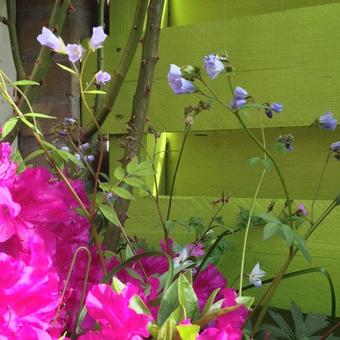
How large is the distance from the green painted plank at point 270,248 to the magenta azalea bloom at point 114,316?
480mm

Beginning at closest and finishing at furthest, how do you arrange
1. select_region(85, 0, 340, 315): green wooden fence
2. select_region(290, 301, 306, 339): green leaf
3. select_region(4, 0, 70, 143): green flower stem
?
select_region(290, 301, 306, 339): green leaf < select_region(4, 0, 70, 143): green flower stem < select_region(85, 0, 340, 315): green wooden fence

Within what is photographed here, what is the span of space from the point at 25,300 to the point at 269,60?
73cm

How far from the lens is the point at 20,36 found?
123 cm

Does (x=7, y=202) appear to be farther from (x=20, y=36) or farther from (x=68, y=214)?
(x=20, y=36)

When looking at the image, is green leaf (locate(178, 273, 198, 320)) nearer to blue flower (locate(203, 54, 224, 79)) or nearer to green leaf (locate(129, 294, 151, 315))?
green leaf (locate(129, 294, 151, 315))

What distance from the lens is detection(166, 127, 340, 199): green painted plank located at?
1031mm

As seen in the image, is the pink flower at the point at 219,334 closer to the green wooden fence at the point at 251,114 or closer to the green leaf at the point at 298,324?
the green leaf at the point at 298,324

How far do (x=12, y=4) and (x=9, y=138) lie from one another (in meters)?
0.34

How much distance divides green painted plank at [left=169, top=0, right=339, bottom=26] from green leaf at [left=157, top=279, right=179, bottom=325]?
2.69 feet

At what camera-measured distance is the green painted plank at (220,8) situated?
110cm

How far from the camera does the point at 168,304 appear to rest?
1.45ft

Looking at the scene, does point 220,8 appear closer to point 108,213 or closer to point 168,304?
point 108,213

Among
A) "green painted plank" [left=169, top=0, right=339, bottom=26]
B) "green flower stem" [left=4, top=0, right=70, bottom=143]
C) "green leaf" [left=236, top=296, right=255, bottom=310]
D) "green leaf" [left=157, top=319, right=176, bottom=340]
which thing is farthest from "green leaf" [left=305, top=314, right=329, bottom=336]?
"green painted plank" [left=169, top=0, right=339, bottom=26]

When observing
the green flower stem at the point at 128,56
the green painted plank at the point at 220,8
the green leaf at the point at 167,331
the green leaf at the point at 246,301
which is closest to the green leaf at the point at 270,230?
the green leaf at the point at 246,301
